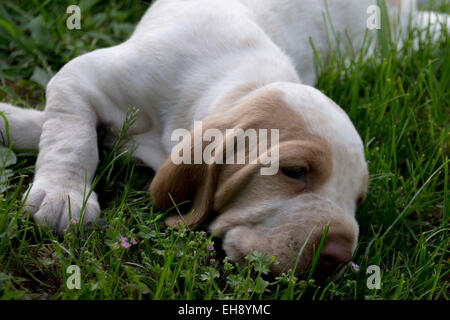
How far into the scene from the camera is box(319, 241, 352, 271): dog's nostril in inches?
103


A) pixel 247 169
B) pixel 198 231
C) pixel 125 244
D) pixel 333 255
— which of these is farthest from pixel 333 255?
pixel 125 244

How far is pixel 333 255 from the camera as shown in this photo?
8.54ft

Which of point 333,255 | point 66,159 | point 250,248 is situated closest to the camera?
point 333,255

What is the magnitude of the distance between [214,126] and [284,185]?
0.49 meters

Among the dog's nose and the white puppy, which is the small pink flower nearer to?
the white puppy

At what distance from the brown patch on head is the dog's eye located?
27 mm

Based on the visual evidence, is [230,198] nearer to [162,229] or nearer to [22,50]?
[162,229]

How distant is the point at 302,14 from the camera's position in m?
4.64

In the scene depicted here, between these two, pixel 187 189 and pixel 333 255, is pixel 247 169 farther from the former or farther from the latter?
pixel 333 255

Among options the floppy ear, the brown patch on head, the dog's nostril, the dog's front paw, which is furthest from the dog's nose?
the dog's front paw

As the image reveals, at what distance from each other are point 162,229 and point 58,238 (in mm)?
511

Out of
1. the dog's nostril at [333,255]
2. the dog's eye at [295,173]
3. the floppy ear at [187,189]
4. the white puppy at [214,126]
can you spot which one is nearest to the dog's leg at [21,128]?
the white puppy at [214,126]

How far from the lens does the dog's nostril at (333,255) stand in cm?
260

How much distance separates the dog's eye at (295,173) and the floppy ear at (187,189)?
0.34m
